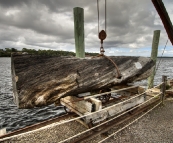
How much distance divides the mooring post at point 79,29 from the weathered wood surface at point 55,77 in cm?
165

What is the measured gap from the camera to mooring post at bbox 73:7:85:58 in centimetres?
499

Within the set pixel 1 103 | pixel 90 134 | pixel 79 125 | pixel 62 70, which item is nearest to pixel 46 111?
pixel 1 103

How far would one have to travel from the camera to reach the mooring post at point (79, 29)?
4988 mm

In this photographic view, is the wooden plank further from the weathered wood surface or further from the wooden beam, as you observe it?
the wooden beam

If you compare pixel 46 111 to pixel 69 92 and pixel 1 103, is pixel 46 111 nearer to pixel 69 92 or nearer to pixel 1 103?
pixel 1 103

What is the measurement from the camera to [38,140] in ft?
11.5

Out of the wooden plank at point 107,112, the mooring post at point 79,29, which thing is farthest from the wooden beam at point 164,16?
the wooden plank at point 107,112

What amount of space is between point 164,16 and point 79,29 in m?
3.64

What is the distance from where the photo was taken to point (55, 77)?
287 centimetres

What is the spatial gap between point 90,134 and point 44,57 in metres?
2.35

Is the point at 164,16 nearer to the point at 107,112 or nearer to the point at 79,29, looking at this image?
the point at 79,29

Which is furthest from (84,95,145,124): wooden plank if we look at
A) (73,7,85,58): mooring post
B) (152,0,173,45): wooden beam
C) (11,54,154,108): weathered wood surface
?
(152,0,173,45): wooden beam

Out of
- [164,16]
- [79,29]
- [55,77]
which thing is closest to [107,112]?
[55,77]

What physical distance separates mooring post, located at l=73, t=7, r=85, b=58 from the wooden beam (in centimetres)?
294
